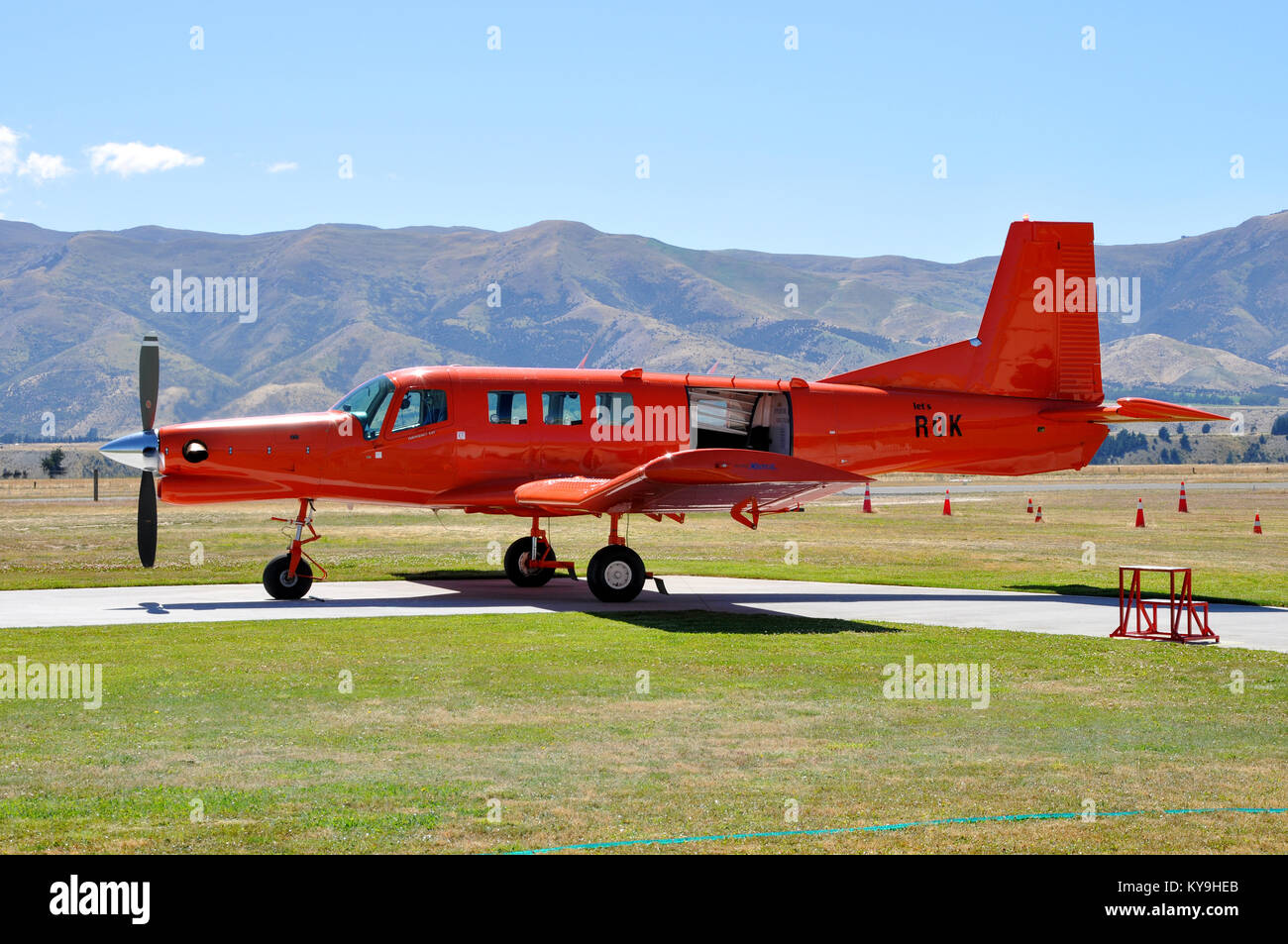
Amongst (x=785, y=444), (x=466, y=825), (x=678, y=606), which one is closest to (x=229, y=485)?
(x=678, y=606)

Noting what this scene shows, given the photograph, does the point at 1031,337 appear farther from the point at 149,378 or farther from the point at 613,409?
the point at 149,378

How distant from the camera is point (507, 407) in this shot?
22.9 m

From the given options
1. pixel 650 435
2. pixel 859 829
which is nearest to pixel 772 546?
pixel 650 435

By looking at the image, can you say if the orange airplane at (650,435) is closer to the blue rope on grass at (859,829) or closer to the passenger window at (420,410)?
the passenger window at (420,410)

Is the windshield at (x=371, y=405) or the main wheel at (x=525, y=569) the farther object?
the main wheel at (x=525, y=569)

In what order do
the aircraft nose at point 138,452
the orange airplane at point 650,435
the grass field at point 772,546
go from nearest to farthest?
1. the aircraft nose at point 138,452
2. the orange airplane at point 650,435
3. the grass field at point 772,546

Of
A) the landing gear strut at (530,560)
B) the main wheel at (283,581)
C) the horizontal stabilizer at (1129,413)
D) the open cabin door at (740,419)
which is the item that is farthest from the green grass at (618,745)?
the horizontal stabilizer at (1129,413)

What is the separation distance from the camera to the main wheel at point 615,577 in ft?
69.7

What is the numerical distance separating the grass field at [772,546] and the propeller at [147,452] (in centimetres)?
232

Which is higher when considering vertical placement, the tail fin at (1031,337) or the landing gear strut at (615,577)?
the tail fin at (1031,337)

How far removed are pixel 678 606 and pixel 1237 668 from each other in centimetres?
885

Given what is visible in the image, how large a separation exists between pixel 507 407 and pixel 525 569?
3.22 metres

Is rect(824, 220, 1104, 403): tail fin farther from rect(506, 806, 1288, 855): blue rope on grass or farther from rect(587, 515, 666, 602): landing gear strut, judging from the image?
rect(506, 806, 1288, 855): blue rope on grass
